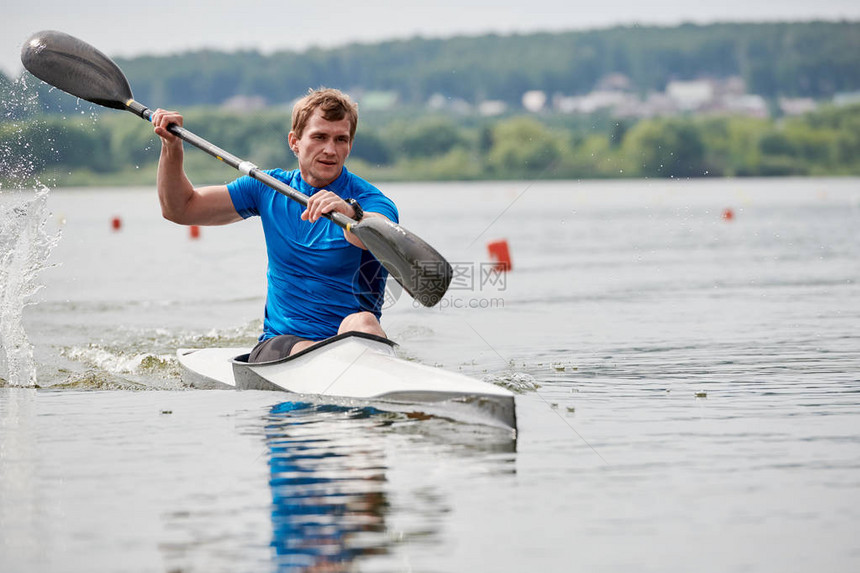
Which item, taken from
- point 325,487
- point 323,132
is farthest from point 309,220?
point 325,487

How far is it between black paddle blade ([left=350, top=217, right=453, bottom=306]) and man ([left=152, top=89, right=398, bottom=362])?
0.29 m

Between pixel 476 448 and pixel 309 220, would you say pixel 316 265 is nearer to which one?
pixel 309 220

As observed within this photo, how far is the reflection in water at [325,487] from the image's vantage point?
182 inches

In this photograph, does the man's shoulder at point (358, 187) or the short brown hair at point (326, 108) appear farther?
the man's shoulder at point (358, 187)

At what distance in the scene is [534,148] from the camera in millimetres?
64250

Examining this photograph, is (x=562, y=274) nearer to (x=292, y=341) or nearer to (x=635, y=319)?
(x=635, y=319)

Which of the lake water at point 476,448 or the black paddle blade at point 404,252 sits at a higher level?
the black paddle blade at point 404,252

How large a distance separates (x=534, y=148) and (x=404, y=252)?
5762 cm

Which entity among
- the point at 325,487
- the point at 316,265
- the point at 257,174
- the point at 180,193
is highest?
the point at 257,174

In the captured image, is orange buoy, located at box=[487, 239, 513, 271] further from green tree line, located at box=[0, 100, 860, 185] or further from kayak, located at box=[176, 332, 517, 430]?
green tree line, located at box=[0, 100, 860, 185]

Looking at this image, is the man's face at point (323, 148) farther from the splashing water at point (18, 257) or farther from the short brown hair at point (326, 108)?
→ the splashing water at point (18, 257)

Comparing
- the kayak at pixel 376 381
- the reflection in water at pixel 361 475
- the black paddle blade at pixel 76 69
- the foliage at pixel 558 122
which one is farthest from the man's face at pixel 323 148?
the foliage at pixel 558 122

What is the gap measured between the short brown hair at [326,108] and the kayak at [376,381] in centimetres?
136

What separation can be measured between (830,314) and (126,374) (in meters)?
7.11
